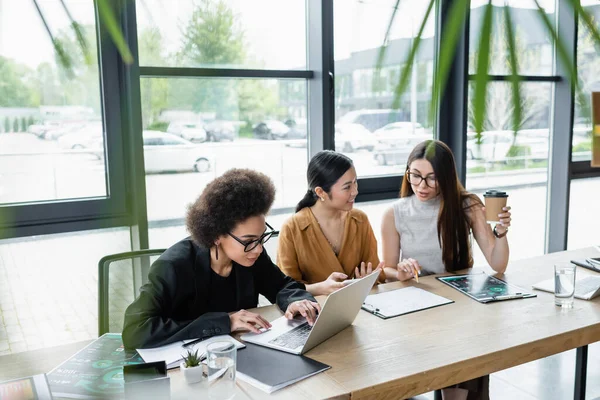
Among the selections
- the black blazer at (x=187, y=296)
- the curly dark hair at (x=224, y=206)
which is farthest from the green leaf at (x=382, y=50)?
the curly dark hair at (x=224, y=206)

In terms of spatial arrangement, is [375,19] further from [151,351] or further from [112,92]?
[112,92]

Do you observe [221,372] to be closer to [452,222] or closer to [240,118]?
[452,222]

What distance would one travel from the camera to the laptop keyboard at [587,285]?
201 cm

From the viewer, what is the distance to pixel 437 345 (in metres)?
1.54

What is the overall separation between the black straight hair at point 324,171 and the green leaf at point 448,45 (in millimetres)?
2094

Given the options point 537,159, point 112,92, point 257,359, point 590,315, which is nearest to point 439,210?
point 590,315

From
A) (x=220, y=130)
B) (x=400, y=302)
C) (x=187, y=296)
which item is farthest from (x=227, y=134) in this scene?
(x=400, y=302)

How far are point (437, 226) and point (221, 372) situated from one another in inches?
58.8

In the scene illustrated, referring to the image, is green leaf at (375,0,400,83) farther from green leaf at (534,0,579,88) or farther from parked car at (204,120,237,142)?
parked car at (204,120,237,142)

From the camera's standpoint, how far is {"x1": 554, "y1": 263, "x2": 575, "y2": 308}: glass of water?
1.88 meters

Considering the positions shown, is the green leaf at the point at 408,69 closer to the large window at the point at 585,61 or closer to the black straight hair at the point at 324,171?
the large window at the point at 585,61

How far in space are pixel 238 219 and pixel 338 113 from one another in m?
1.56

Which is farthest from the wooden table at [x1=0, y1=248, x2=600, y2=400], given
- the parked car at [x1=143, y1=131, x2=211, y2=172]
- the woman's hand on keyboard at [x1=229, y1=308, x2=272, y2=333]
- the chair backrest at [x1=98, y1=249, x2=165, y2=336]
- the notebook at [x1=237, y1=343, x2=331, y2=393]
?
the parked car at [x1=143, y1=131, x2=211, y2=172]

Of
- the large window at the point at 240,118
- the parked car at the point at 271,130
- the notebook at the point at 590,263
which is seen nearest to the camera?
the notebook at the point at 590,263
